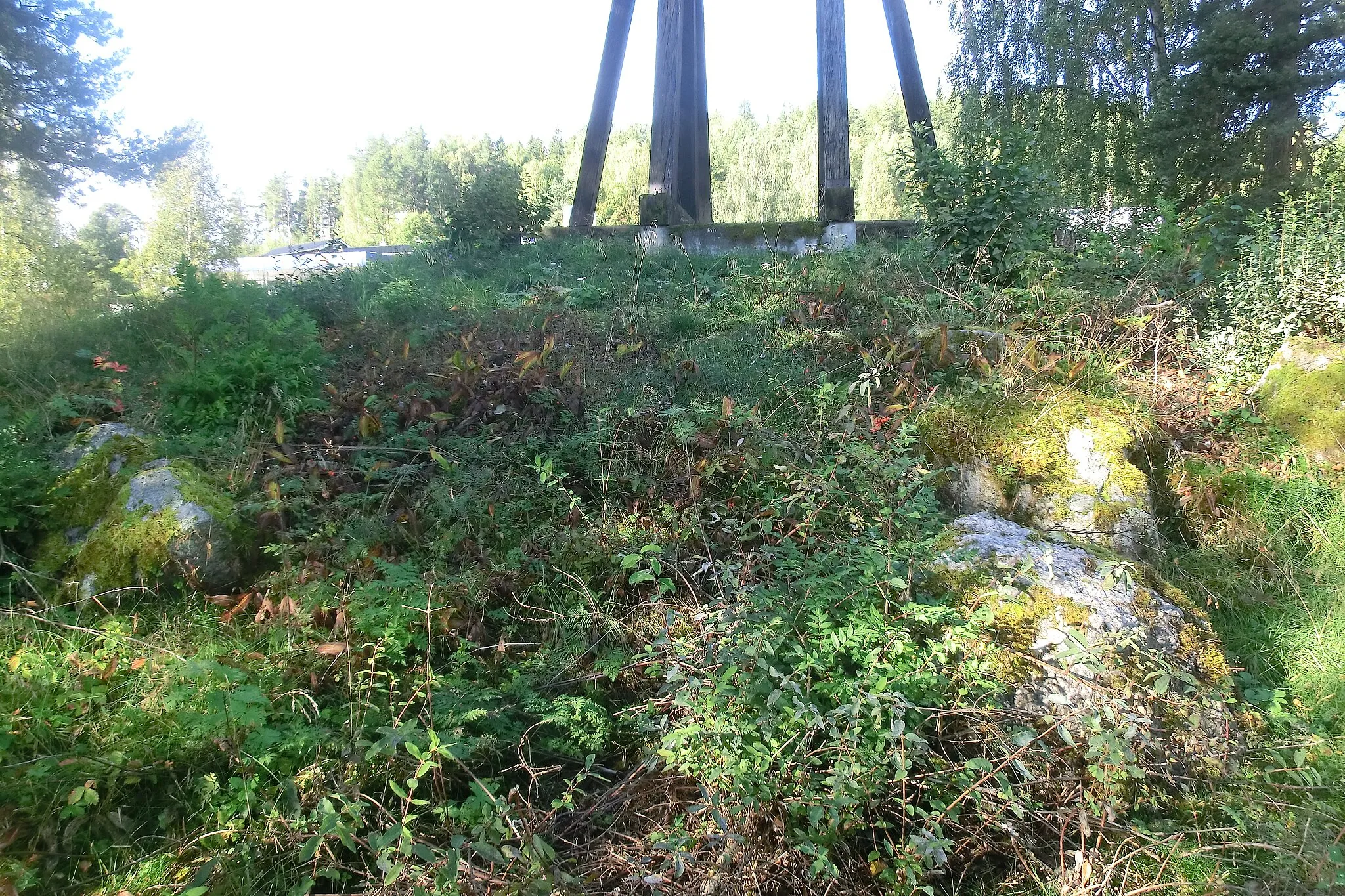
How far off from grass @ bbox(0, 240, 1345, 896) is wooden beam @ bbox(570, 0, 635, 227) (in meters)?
5.57

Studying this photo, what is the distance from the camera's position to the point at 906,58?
10.2 metres

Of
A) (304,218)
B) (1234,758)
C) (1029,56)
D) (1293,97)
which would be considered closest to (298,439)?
(1234,758)

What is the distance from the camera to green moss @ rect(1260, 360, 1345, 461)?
14.8 ft

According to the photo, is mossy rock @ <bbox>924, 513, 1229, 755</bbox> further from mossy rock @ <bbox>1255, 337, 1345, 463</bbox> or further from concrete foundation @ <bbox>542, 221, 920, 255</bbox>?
concrete foundation @ <bbox>542, 221, 920, 255</bbox>

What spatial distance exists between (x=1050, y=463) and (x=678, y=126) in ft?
24.5

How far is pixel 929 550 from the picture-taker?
319 cm

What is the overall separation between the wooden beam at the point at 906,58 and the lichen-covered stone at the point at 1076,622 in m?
8.55

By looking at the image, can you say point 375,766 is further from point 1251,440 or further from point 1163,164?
point 1163,164

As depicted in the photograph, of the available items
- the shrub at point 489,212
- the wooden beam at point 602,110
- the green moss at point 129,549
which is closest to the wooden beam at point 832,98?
the wooden beam at point 602,110

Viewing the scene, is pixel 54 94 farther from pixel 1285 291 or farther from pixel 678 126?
pixel 1285 291

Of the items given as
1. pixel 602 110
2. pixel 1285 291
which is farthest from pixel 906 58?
pixel 1285 291

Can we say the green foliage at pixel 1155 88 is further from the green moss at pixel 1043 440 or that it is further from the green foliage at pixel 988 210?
the green moss at pixel 1043 440

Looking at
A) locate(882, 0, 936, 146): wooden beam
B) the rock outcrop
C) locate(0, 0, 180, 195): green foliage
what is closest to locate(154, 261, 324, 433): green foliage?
the rock outcrop

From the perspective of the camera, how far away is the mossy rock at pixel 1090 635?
263 centimetres
